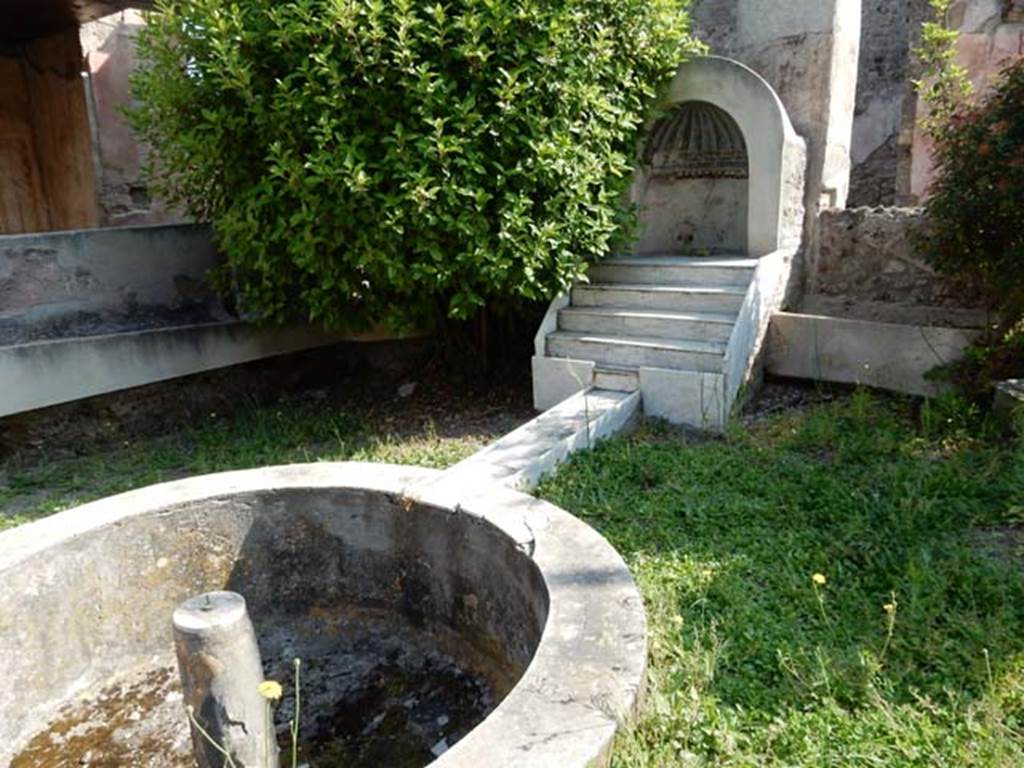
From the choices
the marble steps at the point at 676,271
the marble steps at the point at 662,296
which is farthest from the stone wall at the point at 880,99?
the marble steps at the point at 662,296

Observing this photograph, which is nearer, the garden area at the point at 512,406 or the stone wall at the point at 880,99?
the garden area at the point at 512,406

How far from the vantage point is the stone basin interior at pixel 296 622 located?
2.76m

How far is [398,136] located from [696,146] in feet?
11.9

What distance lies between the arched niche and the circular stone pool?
3889 mm

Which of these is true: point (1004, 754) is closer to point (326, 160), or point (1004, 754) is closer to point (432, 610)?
point (432, 610)

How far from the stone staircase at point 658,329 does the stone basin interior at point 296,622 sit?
261 cm

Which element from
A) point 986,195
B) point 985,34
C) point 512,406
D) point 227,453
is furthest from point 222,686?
point 985,34

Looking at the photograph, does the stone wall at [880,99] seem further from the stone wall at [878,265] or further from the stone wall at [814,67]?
the stone wall at [878,265]

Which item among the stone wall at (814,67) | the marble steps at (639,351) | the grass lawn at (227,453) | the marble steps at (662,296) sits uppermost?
the stone wall at (814,67)

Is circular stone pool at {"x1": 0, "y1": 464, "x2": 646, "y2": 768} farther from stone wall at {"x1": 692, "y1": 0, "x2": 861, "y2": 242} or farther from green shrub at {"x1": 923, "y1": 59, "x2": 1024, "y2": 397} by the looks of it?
stone wall at {"x1": 692, "y1": 0, "x2": 861, "y2": 242}

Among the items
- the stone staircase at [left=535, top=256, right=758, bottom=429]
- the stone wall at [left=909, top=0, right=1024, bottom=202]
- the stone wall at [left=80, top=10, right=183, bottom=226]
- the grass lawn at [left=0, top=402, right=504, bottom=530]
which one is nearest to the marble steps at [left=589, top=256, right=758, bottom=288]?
the stone staircase at [left=535, top=256, right=758, bottom=429]

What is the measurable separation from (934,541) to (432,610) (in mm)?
2303

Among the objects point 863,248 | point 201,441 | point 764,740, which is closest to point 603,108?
point 863,248

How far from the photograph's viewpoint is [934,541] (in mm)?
3383
